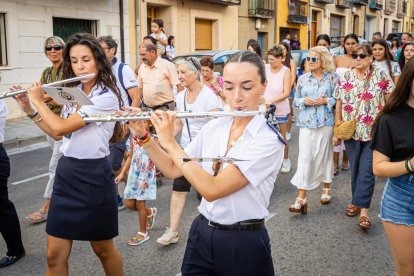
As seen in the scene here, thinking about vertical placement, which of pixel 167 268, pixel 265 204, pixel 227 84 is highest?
pixel 227 84

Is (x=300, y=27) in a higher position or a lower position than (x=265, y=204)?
higher

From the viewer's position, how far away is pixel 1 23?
40.3ft

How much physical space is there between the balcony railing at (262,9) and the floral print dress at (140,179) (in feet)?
67.9

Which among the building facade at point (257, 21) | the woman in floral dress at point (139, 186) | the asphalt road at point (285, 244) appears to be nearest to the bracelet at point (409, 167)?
the asphalt road at point (285, 244)

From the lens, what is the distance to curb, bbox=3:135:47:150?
918 centimetres

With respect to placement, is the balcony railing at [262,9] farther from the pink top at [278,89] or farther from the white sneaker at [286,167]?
the white sneaker at [286,167]

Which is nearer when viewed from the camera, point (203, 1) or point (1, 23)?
point (1, 23)

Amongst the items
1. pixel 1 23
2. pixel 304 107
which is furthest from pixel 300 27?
pixel 304 107

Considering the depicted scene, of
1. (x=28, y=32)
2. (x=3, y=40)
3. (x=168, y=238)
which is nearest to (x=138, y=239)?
(x=168, y=238)

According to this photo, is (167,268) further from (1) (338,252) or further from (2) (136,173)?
(1) (338,252)

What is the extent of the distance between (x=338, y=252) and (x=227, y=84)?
2642 millimetres

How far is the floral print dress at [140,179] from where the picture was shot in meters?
4.51

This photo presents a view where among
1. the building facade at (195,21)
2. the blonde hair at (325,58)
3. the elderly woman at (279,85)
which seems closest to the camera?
the blonde hair at (325,58)

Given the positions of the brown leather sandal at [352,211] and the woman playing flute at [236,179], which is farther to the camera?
the brown leather sandal at [352,211]
